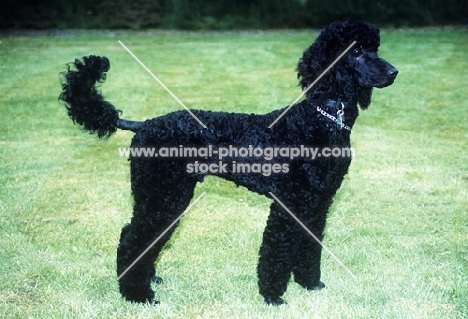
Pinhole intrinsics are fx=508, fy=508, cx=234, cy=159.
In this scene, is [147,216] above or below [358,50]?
below

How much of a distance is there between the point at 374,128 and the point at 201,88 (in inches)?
219

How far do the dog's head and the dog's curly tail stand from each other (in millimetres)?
1377

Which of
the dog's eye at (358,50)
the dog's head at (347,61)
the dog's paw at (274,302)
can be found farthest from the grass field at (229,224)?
the dog's eye at (358,50)

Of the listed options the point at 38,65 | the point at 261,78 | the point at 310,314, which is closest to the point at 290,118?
the point at 310,314

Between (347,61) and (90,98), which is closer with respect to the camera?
(347,61)

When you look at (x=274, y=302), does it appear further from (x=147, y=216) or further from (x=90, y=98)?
(x=90, y=98)

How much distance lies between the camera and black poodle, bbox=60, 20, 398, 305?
11.5 feet

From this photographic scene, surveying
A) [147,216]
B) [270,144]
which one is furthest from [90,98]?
[270,144]

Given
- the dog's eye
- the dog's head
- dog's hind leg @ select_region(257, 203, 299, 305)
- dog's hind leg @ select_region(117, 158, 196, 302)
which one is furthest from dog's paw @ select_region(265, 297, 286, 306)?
the dog's eye

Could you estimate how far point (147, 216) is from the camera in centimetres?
Answer: 370

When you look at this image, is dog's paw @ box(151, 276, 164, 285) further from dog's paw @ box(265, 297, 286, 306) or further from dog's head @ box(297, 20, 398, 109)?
dog's head @ box(297, 20, 398, 109)

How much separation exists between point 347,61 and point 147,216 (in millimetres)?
1790

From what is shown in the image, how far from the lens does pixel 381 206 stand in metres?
5.82

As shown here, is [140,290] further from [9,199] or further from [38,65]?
[38,65]
